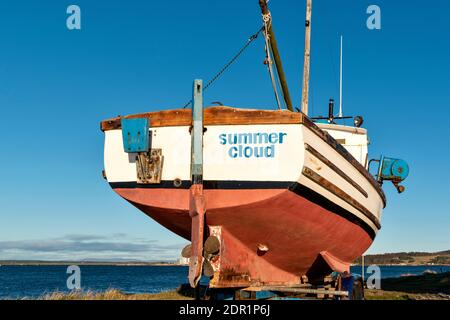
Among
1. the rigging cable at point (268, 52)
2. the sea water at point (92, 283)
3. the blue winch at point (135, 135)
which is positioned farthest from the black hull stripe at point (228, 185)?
the sea water at point (92, 283)

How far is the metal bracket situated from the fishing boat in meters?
0.02

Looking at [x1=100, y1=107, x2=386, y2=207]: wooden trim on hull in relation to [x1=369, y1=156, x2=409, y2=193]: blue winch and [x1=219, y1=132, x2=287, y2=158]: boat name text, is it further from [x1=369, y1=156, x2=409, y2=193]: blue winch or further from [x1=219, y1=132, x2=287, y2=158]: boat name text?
[x1=369, y1=156, x2=409, y2=193]: blue winch

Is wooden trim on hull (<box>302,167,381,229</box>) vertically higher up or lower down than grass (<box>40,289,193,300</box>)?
higher up

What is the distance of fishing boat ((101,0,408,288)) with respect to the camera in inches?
352

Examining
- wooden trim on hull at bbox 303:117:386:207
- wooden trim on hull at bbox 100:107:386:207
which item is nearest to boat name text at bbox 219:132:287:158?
wooden trim on hull at bbox 100:107:386:207

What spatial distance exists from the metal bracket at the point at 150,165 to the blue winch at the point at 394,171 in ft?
21.0

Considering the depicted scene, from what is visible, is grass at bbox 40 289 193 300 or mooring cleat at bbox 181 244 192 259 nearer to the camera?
mooring cleat at bbox 181 244 192 259

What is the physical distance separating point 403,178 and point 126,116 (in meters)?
7.10

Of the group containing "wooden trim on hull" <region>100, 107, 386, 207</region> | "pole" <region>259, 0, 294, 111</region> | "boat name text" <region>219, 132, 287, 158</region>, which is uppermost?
"pole" <region>259, 0, 294, 111</region>

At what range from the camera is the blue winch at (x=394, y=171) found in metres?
13.5

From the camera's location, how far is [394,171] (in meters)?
13.5

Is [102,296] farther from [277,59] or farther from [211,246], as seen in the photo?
[211,246]

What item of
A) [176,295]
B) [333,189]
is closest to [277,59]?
[333,189]
